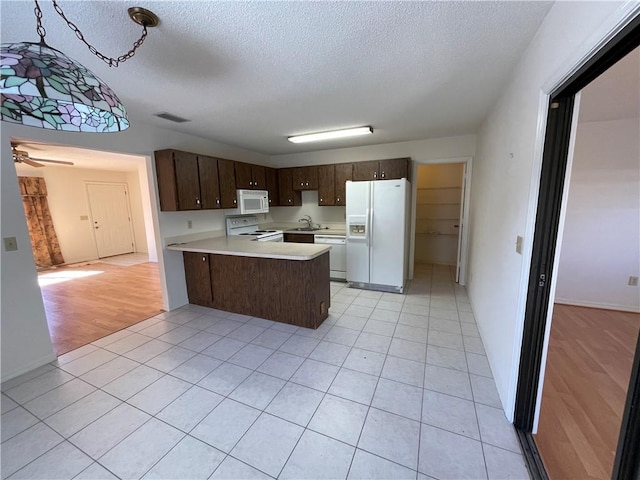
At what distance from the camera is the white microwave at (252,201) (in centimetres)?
418

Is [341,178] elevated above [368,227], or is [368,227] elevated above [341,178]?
[341,178]

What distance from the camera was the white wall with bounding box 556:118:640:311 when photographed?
3.11 metres

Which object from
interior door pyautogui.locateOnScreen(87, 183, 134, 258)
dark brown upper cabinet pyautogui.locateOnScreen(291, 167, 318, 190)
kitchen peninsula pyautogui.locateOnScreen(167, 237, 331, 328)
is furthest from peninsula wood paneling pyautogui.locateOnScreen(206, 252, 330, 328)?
interior door pyautogui.locateOnScreen(87, 183, 134, 258)

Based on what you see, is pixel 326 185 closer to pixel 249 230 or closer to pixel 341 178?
pixel 341 178

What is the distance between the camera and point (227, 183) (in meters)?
3.91

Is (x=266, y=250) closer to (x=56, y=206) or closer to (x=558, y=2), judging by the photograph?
(x=558, y=2)

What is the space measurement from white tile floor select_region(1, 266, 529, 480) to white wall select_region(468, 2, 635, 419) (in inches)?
15.7

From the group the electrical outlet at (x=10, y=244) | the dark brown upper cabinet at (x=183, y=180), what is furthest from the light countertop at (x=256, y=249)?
the electrical outlet at (x=10, y=244)

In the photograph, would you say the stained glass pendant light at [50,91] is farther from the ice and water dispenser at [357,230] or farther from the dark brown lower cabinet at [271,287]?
the ice and water dispenser at [357,230]

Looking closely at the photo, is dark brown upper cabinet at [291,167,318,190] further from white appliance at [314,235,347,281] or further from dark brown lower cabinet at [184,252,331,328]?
dark brown lower cabinet at [184,252,331,328]

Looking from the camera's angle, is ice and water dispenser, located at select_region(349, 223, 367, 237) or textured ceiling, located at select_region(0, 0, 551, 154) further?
ice and water dispenser, located at select_region(349, 223, 367, 237)

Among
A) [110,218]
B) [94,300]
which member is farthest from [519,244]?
[110,218]

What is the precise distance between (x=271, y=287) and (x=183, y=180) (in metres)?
1.76

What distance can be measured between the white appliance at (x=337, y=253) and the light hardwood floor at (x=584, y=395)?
274cm
